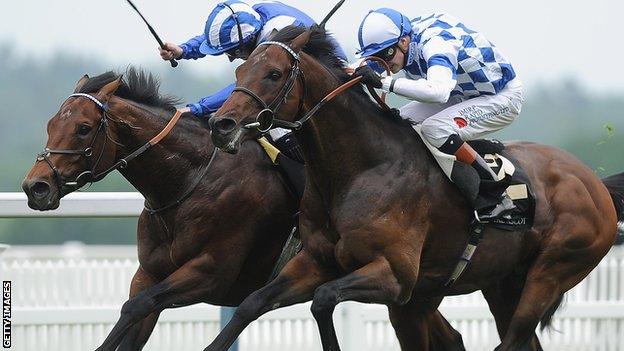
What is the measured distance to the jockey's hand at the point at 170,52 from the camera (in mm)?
7234

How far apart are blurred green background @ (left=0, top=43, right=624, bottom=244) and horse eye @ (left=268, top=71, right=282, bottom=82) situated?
15.3 m

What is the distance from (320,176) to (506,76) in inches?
49.1

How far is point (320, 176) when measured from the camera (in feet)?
20.4

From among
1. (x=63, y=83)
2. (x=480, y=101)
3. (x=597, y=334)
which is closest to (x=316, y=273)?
(x=480, y=101)

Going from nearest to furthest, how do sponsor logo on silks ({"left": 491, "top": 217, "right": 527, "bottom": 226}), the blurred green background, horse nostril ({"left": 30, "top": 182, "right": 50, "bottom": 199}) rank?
horse nostril ({"left": 30, "top": 182, "right": 50, "bottom": 199})
sponsor logo on silks ({"left": 491, "top": 217, "right": 527, "bottom": 226})
the blurred green background

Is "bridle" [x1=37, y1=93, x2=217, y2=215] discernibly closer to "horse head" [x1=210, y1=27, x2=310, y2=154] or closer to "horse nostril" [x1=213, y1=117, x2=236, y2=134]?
"horse head" [x1=210, y1=27, x2=310, y2=154]

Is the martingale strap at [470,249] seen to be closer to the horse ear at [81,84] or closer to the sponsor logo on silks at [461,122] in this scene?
the sponsor logo on silks at [461,122]

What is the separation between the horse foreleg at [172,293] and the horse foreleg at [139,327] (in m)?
0.13

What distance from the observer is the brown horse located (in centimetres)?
595

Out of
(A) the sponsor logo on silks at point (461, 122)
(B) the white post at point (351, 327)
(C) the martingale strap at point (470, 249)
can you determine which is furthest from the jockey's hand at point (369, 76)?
(B) the white post at point (351, 327)

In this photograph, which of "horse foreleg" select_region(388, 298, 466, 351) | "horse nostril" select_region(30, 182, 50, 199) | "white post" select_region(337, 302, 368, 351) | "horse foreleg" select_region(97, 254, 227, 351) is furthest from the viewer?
"white post" select_region(337, 302, 368, 351)

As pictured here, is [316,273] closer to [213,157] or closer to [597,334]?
[213,157]

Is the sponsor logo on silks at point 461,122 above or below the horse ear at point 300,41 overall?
below

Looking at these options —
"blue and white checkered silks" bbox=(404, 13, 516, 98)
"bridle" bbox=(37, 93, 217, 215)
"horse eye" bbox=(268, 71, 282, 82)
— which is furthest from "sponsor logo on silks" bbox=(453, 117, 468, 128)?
"bridle" bbox=(37, 93, 217, 215)
